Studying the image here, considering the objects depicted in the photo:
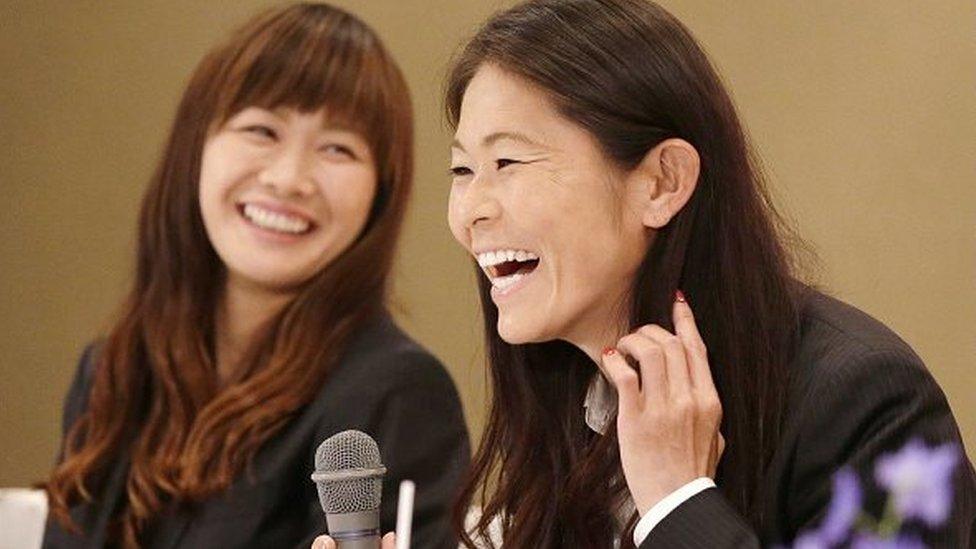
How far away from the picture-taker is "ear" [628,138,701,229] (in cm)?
163

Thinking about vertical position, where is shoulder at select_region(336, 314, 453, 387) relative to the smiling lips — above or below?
below

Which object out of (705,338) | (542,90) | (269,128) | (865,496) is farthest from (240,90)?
(865,496)

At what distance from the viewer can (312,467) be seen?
2.38 m

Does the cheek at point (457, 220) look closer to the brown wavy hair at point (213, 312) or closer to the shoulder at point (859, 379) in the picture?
the shoulder at point (859, 379)

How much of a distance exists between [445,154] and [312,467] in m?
1.47

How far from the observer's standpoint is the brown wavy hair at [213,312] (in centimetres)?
243

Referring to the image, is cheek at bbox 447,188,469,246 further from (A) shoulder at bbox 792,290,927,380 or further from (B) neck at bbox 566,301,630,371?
(A) shoulder at bbox 792,290,927,380

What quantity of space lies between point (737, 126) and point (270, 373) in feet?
3.39

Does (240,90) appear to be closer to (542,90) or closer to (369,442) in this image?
(542,90)

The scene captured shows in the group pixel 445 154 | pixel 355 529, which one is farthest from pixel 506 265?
pixel 445 154

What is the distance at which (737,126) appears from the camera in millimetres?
1655

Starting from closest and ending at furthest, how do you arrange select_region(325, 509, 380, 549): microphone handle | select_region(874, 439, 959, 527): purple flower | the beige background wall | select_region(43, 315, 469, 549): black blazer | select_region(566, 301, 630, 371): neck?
select_region(874, 439, 959, 527): purple flower
select_region(325, 509, 380, 549): microphone handle
select_region(566, 301, 630, 371): neck
select_region(43, 315, 469, 549): black blazer
the beige background wall

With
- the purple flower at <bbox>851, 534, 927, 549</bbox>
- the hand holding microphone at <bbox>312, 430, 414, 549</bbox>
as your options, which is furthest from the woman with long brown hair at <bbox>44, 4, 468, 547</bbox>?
the purple flower at <bbox>851, 534, 927, 549</bbox>

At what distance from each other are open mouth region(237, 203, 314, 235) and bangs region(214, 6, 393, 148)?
0.50ft
